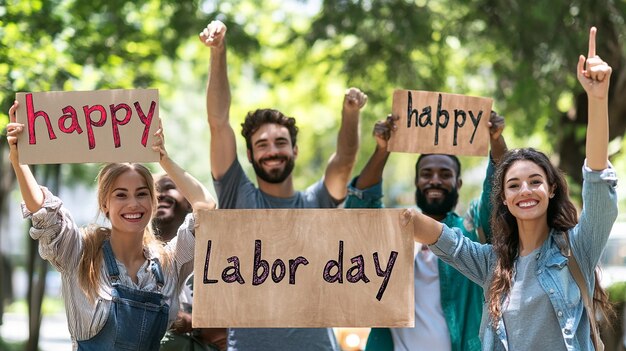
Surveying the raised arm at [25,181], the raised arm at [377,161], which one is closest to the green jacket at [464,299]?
the raised arm at [377,161]

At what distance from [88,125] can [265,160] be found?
38.0 inches

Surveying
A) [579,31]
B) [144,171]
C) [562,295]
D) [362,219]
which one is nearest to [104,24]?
[579,31]

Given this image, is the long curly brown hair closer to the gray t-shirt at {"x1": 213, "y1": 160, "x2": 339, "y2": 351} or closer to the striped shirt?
the gray t-shirt at {"x1": 213, "y1": 160, "x2": 339, "y2": 351}

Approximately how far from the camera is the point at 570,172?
8523 millimetres

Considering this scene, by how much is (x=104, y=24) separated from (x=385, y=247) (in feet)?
17.5

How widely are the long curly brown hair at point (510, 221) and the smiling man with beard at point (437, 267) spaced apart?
505mm

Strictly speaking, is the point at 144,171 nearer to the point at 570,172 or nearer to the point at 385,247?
the point at 385,247

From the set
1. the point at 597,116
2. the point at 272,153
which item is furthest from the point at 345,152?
the point at 597,116

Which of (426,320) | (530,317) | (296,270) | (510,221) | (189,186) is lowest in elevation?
(426,320)

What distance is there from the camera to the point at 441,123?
4.32 m

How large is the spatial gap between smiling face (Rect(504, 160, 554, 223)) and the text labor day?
0.49 meters

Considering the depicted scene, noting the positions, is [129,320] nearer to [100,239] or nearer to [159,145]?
[100,239]

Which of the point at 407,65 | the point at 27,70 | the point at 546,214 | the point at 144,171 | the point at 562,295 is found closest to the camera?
the point at 562,295

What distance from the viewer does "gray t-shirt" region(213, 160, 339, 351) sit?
429cm
